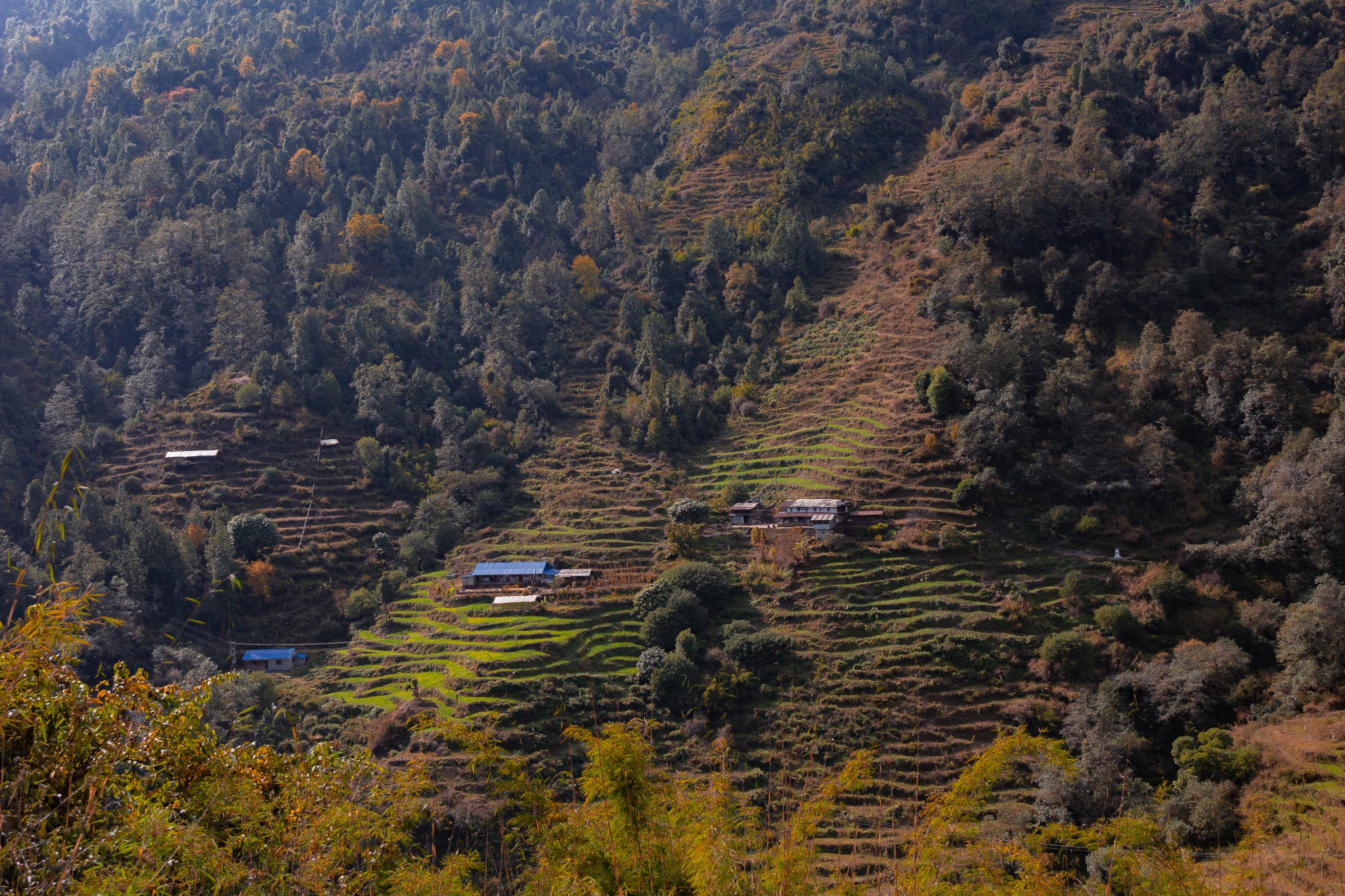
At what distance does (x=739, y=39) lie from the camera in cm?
9288

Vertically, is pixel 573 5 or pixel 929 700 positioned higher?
pixel 573 5

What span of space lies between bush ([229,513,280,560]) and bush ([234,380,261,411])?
1123 cm

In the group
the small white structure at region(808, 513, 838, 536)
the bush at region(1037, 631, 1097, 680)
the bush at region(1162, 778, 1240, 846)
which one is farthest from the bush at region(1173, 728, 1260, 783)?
the small white structure at region(808, 513, 838, 536)

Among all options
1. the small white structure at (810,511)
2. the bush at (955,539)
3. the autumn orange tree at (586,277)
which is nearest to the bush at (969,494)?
the bush at (955,539)

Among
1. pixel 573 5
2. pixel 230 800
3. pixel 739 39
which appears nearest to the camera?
pixel 230 800

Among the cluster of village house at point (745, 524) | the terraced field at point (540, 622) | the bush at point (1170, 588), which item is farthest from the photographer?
the cluster of village house at point (745, 524)

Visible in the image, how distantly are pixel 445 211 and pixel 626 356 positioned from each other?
28118mm

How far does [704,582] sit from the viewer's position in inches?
1479

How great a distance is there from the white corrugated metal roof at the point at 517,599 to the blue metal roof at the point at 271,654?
10411 millimetres

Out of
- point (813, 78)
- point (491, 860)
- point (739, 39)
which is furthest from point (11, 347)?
point (739, 39)

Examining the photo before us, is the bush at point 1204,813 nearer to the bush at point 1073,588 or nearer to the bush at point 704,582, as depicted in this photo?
the bush at point 1073,588

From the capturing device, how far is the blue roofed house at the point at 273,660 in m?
41.8

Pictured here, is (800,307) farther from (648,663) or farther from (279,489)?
(279,489)

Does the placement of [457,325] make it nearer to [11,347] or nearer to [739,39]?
[11,347]
